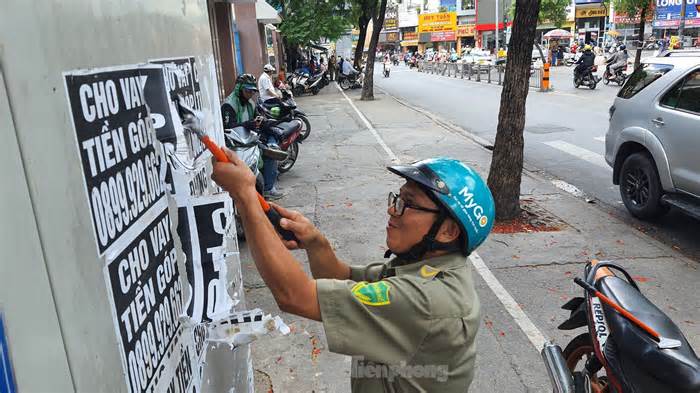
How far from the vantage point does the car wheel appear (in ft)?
20.6

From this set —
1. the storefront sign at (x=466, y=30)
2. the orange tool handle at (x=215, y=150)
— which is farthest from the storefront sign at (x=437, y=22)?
the orange tool handle at (x=215, y=150)

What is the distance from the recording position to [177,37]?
70.7 inches

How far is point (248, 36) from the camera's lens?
784 inches

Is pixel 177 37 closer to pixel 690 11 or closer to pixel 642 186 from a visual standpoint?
pixel 642 186

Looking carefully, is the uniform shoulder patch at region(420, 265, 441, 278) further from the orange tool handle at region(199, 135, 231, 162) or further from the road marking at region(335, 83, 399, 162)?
the road marking at region(335, 83, 399, 162)

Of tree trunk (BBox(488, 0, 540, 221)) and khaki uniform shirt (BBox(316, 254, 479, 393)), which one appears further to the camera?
tree trunk (BBox(488, 0, 540, 221))

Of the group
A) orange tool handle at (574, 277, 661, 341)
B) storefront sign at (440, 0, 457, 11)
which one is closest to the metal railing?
orange tool handle at (574, 277, 661, 341)

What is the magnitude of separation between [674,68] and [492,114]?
977 cm

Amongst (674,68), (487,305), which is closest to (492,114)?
(674,68)

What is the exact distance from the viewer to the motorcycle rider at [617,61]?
20578 mm

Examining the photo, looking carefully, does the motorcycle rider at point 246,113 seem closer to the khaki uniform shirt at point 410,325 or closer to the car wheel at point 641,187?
the car wheel at point 641,187

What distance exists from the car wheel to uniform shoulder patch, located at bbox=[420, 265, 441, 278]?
5.46m

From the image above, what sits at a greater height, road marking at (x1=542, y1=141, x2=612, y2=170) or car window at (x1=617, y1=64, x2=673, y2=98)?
car window at (x1=617, y1=64, x2=673, y2=98)

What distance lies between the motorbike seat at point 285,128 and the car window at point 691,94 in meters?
5.09
